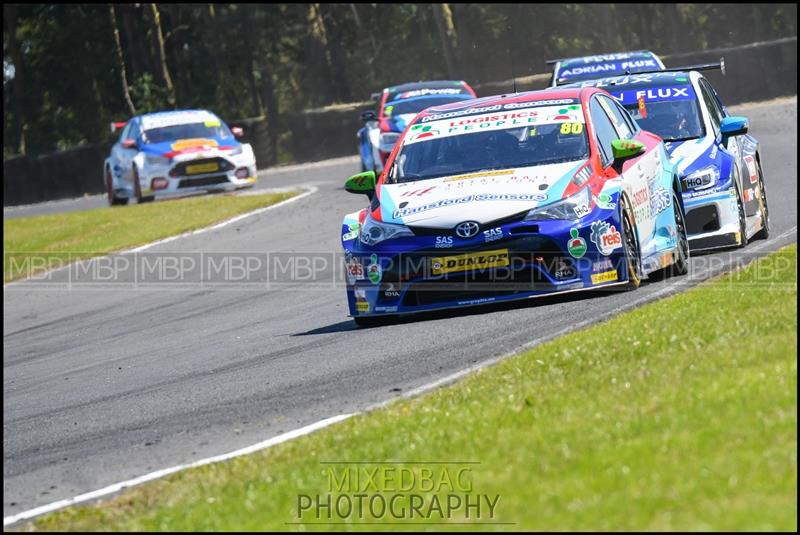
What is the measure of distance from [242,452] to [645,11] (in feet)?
185

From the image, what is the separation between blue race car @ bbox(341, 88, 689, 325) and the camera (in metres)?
10.0

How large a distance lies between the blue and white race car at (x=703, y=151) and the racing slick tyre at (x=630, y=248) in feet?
8.16

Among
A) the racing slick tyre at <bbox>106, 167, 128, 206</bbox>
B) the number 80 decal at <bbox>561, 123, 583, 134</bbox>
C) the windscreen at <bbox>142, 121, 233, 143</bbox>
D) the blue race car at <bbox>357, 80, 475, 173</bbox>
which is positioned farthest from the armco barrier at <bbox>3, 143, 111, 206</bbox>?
the number 80 decal at <bbox>561, 123, 583, 134</bbox>

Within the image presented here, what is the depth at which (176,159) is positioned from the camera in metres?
27.0

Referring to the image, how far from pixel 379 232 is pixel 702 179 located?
370 centimetres

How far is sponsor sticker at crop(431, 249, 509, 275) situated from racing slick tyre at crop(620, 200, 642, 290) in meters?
0.86

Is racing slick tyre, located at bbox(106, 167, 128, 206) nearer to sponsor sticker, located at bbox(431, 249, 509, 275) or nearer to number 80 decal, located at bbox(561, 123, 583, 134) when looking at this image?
number 80 decal, located at bbox(561, 123, 583, 134)

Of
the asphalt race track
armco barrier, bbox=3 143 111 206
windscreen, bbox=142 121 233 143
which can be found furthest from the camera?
armco barrier, bbox=3 143 111 206

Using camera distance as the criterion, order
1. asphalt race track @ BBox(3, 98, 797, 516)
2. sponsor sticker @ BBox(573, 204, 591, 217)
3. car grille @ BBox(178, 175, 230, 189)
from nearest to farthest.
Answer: asphalt race track @ BBox(3, 98, 797, 516) → sponsor sticker @ BBox(573, 204, 591, 217) → car grille @ BBox(178, 175, 230, 189)

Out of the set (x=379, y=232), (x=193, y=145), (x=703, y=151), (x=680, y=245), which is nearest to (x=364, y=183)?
(x=379, y=232)

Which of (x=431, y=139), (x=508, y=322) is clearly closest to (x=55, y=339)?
(x=431, y=139)

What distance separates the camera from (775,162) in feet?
70.0

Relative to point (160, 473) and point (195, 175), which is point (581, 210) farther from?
point (195, 175)

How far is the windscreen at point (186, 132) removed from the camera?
1089 inches
